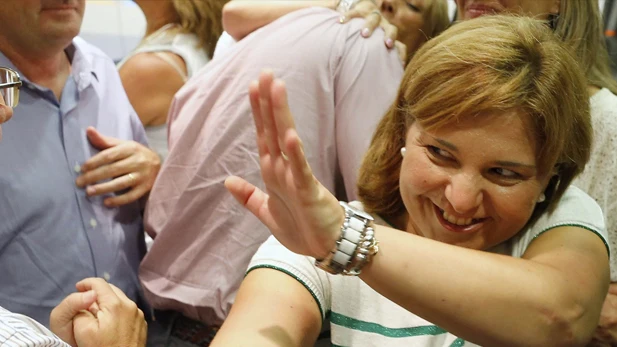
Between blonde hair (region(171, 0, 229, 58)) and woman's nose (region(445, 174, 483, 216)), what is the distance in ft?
4.00

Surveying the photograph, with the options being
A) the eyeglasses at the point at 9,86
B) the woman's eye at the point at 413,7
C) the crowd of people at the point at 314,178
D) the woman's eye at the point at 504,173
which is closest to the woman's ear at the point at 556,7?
the crowd of people at the point at 314,178

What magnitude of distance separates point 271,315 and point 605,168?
0.92 m

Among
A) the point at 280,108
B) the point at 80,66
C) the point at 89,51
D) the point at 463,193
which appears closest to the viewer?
the point at 280,108

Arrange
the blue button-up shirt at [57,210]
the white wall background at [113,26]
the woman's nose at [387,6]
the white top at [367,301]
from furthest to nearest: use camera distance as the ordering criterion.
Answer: the white wall background at [113,26], the woman's nose at [387,6], the blue button-up shirt at [57,210], the white top at [367,301]

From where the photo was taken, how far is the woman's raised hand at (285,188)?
0.81m

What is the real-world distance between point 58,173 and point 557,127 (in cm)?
106

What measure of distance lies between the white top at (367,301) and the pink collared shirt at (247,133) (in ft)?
1.02

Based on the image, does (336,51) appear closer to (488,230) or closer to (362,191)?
(362,191)

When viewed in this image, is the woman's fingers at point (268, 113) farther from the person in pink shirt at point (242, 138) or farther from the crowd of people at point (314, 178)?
the person in pink shirt at point (242, 138)

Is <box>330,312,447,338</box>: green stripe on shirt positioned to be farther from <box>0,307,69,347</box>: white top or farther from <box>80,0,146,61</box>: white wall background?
<box>80,0,146,61</box>: white wall background

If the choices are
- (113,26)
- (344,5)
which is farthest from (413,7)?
(113,26)

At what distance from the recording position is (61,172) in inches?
58.5

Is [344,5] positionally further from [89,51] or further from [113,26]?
[113,26]

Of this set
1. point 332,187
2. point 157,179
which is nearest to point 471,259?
point 332,187
